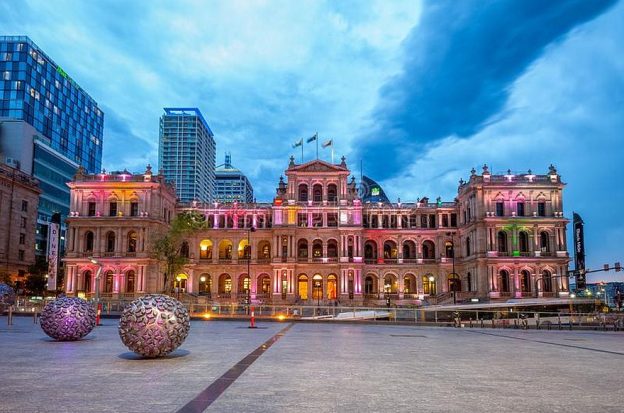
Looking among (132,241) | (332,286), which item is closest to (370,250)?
(332,286)

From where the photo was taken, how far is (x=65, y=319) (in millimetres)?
19422

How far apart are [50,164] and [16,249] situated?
25914mm

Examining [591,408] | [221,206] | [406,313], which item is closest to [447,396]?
[591,408]

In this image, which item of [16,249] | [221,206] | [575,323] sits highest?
[221,206]

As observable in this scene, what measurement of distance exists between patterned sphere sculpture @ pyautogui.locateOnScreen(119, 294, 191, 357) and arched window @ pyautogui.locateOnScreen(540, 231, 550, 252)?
228 ft

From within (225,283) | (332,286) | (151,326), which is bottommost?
(151,326)

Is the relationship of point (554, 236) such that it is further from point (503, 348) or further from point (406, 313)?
point (503, 348)

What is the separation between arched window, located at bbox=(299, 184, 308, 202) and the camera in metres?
82.1

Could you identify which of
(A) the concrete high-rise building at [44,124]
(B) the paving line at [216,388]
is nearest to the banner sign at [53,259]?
(A) the concrete high-rise building at [44,124]

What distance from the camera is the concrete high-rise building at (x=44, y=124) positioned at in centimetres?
9651

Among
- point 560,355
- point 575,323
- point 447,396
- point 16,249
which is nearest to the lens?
point 447,396

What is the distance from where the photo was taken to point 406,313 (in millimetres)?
46312

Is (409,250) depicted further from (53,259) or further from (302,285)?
(53,259)

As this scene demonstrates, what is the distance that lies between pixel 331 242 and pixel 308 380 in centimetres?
7168
